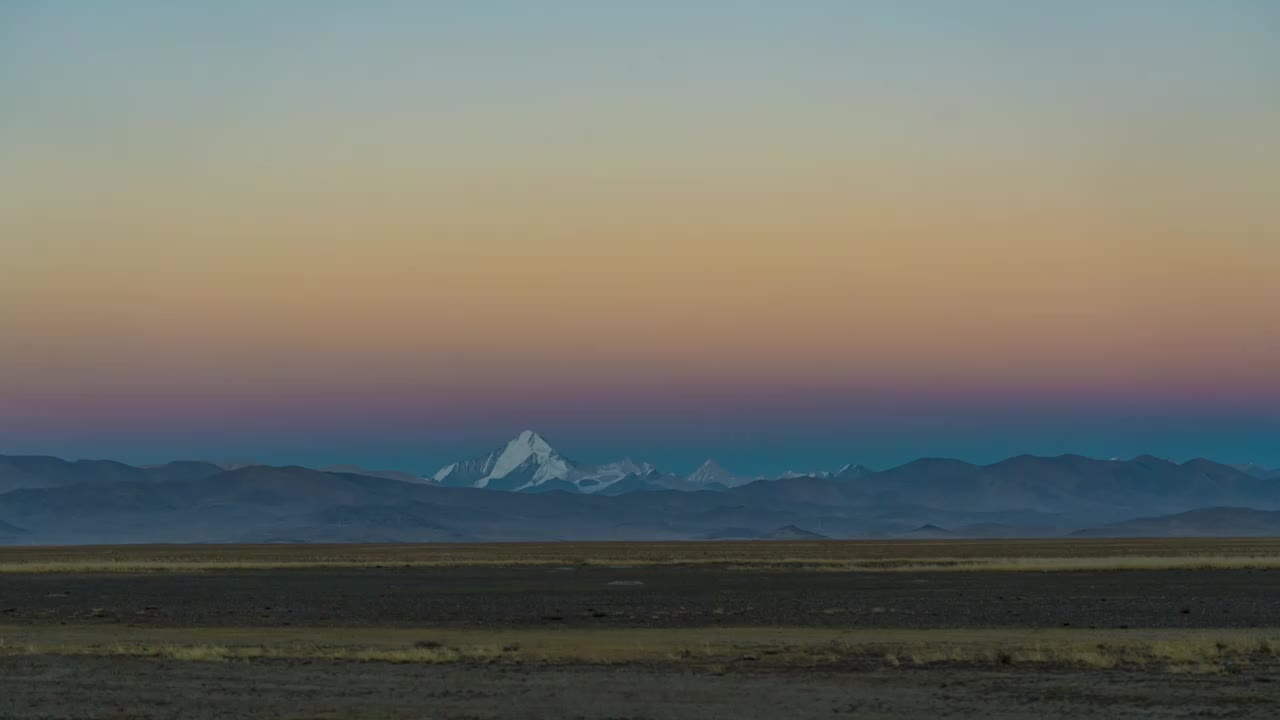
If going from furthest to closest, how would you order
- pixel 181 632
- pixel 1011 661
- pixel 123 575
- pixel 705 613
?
1. pixel 123 575
2. pixel 705 613
3. pixel 181 632
4. pixel 1011 661

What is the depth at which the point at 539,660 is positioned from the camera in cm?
3103

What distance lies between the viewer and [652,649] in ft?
110

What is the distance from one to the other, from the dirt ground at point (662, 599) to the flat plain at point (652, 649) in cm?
16

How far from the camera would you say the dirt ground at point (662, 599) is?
4284cm

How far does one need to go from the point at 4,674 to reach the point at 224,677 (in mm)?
4202

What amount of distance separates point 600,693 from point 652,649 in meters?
8.07

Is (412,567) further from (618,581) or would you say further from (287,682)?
(287,682)

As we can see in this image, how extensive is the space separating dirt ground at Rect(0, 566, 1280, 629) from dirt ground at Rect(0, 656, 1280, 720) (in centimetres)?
1311

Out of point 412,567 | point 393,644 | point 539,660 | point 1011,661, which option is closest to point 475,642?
point 393,644

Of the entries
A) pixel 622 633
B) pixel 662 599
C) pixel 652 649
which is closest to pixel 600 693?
pixel 652 649

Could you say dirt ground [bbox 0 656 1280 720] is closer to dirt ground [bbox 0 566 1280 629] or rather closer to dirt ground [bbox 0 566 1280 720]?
dirt ground [bbox 0 566 1280 720]

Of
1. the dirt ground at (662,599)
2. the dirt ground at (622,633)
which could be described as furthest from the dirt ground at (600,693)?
the dirt ground at (662,599)

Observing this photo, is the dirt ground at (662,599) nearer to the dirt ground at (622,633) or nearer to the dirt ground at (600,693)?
the dirt ground at (622,633)

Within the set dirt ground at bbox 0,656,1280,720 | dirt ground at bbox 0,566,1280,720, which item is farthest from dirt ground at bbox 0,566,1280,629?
dirt ground at bbox 0,656,1280,720
